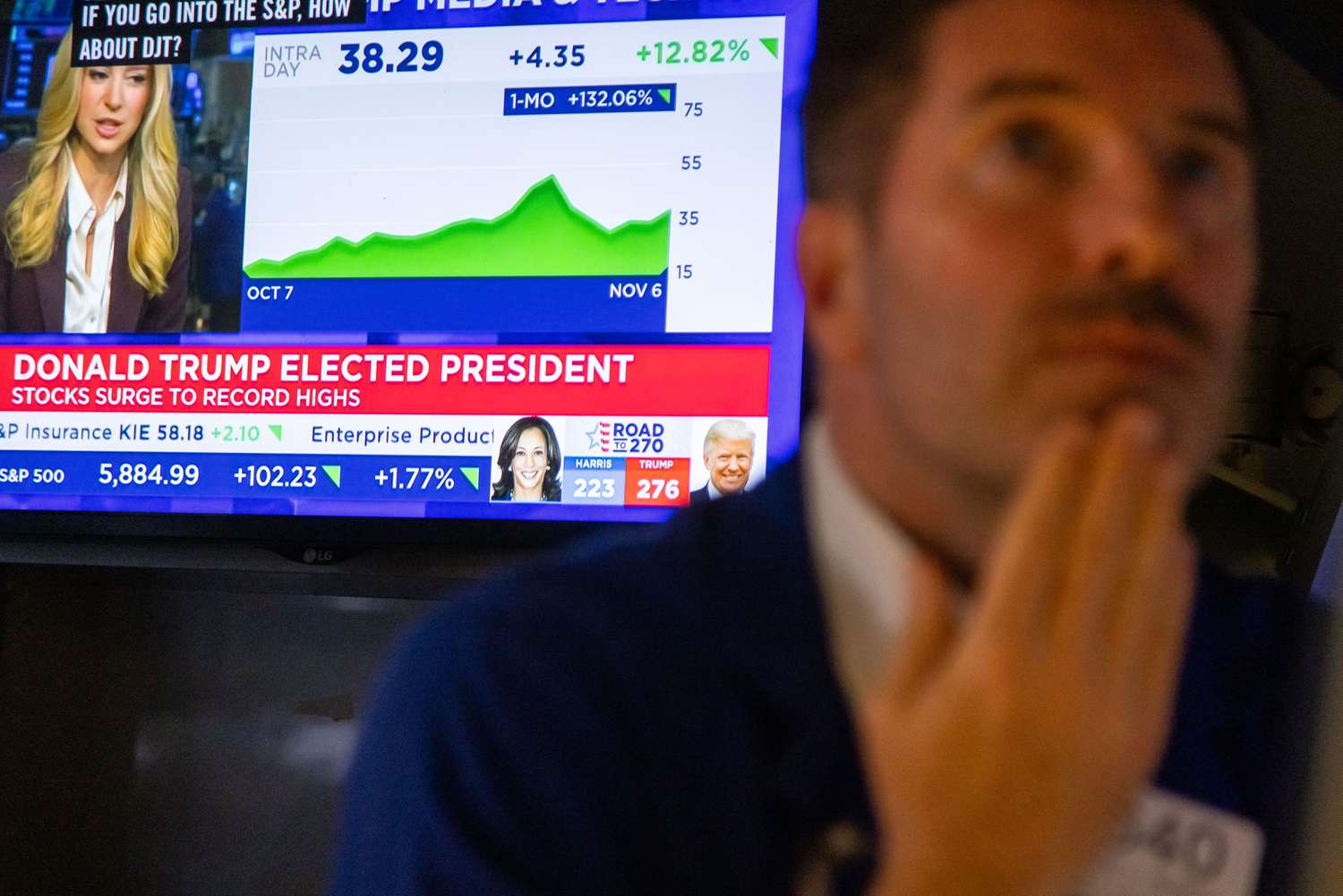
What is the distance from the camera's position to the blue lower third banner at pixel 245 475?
50.7 inches

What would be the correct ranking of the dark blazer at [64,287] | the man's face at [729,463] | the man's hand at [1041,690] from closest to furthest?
1. the man's hand at [1041,690]
2. the man's face at [729,463]
3. the dark blazer at [64,287]

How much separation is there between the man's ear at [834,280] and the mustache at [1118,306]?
0.21 ft

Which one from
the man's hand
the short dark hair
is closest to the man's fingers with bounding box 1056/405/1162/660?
the man's hand

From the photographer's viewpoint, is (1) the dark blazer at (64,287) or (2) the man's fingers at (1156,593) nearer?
(2) the man's fingers at (1156,593)

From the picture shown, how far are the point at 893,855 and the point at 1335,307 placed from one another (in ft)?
2.86

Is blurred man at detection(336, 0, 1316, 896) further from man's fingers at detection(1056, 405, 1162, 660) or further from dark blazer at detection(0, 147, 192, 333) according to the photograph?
dark blazer at detection(0, 147, 192, 333)

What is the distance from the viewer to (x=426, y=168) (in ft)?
4.27

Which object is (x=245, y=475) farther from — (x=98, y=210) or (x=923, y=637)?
(x=923, y=637)

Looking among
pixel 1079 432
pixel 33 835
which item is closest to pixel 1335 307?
pixel 1079 432

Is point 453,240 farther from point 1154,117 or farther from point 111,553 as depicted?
point 1154,117

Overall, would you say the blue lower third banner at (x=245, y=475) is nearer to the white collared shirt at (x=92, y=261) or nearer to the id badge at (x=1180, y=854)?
the white collared shirt at (x=92, y=261)

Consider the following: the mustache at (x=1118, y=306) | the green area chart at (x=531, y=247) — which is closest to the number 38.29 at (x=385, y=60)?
the green area chart at (x=531, y=247)

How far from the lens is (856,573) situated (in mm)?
465

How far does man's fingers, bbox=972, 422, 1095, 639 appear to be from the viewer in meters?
0.40
